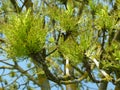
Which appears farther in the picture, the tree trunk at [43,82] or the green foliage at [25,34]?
the tree trunk at [43,82]

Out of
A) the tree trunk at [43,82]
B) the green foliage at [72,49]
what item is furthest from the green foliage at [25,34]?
the tree trunk at [43,82]

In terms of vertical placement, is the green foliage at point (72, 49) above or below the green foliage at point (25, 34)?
below

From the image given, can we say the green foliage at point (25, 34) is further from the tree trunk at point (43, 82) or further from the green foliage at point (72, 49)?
the tree trunk at point (43, 82)

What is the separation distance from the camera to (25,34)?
0.94m

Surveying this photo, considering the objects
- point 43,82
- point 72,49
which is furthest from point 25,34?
point 43,82

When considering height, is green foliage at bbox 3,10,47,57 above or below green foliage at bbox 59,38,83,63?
above

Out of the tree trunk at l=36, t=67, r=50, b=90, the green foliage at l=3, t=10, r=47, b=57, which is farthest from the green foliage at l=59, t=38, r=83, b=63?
the tree trunk at l=36, t=67, r=50, b=90

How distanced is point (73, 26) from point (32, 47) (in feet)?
0.51

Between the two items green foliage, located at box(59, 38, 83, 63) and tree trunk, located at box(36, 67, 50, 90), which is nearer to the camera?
green foliage, located at box(59, 38, 83, 63)

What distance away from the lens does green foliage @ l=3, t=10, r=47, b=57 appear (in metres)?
0.93

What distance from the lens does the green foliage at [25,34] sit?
3.06ft

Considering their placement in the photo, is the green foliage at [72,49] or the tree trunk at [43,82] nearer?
the green foliage at [72,49]

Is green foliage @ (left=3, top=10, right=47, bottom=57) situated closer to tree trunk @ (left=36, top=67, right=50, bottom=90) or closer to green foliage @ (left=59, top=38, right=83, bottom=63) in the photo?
green foliage @ (left=59, top=38, right=83, bottom=63)

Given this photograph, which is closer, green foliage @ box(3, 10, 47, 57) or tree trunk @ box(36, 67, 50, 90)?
green foliage @ box(3, 10, 47, 57)
